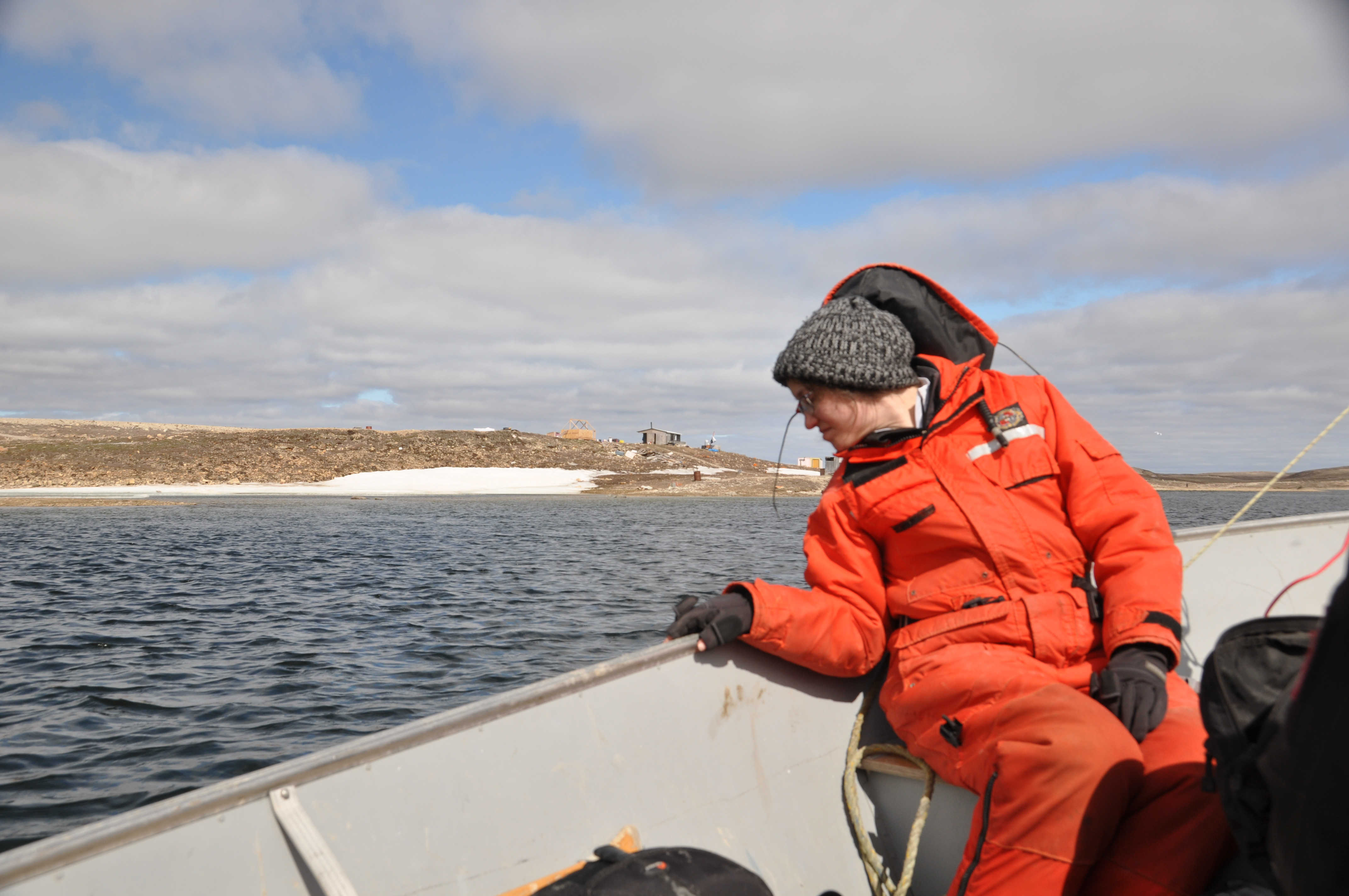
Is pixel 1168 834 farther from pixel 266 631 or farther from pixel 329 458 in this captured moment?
pixel 329 458

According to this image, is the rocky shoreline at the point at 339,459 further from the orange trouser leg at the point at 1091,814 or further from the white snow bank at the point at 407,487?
the orange trouser leg at the point at 1091,814

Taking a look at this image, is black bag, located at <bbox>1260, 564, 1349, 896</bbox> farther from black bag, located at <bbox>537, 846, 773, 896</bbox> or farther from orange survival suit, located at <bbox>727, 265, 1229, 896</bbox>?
black bag, located at <bbox>537, 846, 773, 896</bbox>

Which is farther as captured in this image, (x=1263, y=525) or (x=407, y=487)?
(x=407, y=487)

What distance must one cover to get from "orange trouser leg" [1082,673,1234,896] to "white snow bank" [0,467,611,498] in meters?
43.5

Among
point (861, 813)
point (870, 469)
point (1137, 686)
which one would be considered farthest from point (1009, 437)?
point (861, 813)

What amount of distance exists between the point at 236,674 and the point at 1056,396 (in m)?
7.65

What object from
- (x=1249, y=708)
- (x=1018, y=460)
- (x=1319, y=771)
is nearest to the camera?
(x=1319, y=771)

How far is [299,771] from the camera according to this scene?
2127 millimetres

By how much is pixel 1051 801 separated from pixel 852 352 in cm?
143

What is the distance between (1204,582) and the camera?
3.61m

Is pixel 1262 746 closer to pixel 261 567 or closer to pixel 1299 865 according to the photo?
pixel 1299 865

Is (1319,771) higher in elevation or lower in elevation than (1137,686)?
higher

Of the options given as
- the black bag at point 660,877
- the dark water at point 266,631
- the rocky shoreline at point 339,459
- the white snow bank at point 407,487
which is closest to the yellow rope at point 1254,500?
the black bag at point 660,877

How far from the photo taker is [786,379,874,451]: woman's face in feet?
8.99
